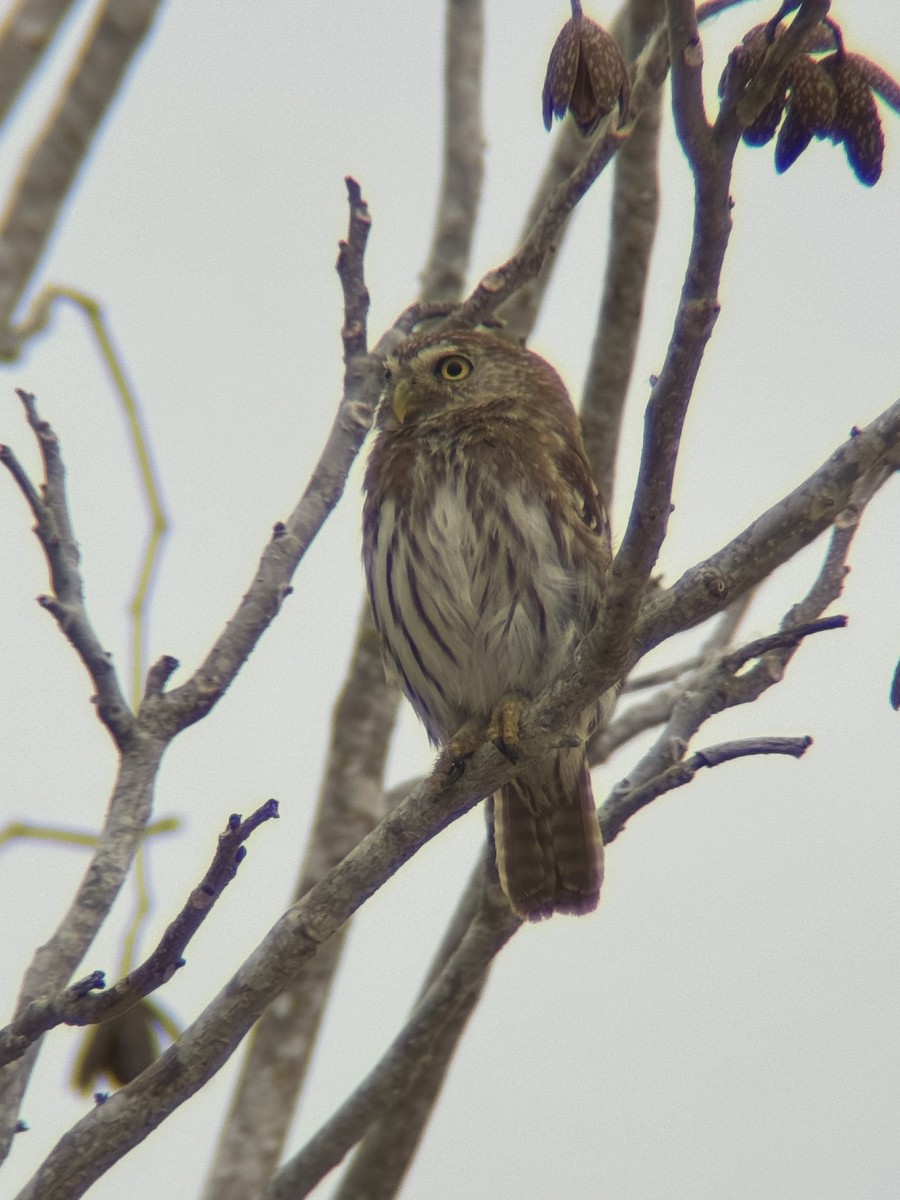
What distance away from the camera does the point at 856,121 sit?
7.53 ft

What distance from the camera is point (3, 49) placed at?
3.41 meters

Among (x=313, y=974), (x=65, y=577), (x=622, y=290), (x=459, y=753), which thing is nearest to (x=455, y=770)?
(x=459, y=753)

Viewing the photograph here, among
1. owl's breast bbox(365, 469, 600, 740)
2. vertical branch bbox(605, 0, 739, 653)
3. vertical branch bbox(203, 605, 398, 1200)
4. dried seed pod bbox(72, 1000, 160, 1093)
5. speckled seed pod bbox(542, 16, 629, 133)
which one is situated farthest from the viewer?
vertical branch bbox(203, 605, 398, 1200)

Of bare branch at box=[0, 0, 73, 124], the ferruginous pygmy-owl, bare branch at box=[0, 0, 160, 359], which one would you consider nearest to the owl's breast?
the ferruginous pygmy-owl

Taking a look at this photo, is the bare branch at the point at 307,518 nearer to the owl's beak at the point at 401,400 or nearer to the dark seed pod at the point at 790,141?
the owl's beak at the point at 401,400

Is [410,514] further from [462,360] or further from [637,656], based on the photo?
[637,656]

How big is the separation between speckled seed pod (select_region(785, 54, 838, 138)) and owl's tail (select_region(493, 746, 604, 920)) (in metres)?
2.43

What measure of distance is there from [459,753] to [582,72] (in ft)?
5.46

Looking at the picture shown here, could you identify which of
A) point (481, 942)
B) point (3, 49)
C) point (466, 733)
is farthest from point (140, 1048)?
point (3, 49)

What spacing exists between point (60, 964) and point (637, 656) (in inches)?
46.9

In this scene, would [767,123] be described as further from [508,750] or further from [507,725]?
[507,725]

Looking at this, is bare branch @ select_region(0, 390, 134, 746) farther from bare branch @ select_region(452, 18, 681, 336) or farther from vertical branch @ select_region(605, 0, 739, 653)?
bare branch @ select_region(452, 18, 681, 336)

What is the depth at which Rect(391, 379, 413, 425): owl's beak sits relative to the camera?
4477 mm

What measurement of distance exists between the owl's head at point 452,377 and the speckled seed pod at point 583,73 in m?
2.02
